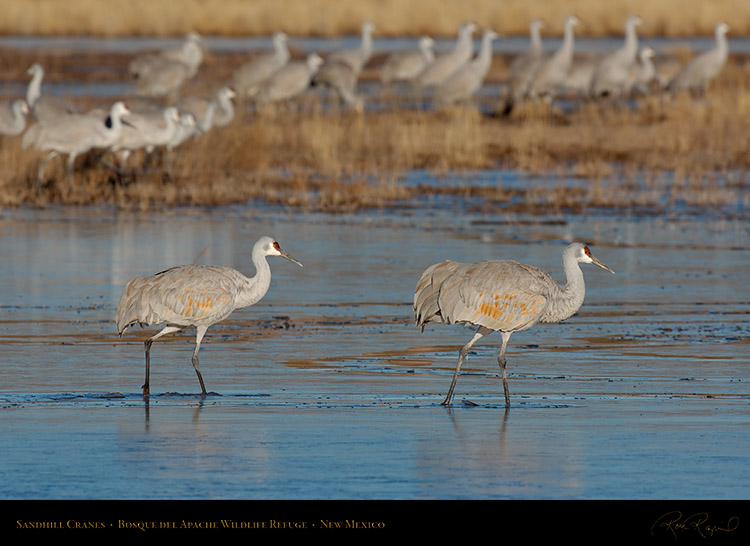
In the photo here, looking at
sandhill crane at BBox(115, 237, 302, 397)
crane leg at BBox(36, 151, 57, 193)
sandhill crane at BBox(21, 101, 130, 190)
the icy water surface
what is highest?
sandhill crane at BBox(21, 101, 130, 190)

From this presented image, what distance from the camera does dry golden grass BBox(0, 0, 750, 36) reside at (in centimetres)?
5628

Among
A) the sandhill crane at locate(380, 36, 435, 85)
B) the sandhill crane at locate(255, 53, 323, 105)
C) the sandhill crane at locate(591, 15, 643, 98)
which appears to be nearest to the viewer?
the sandhill crane at locate(255, 53, 323, 105)

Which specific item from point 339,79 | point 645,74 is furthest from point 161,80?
point 645,74

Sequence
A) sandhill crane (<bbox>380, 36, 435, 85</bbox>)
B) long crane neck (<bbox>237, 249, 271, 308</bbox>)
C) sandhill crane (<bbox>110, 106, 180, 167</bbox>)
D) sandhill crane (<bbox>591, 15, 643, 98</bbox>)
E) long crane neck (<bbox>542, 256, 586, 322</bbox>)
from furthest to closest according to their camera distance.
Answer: sandhill crane (<bbox>380, 36, 435, 85</bbox>) < sandhill crane (<bbox>591, 15, 643, 98</bbox>) < sandhill crane (<bbox>110, 106, 180, 167</bbox>) < long crane neck (<bbox>237, 249, 271, 308</bbox>) < long crane neck (<bbox>542, 256, 586, 322</bbox>)

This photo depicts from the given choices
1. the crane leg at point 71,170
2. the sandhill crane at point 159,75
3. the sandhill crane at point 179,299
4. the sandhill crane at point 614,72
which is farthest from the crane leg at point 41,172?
the sandhill crane at point 614,72

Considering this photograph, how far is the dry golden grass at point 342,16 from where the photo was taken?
56281 millimetres

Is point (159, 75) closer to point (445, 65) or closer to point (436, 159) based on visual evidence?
point (445, 65)

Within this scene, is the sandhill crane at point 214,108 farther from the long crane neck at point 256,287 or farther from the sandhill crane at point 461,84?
the long crane neck at point 256,287

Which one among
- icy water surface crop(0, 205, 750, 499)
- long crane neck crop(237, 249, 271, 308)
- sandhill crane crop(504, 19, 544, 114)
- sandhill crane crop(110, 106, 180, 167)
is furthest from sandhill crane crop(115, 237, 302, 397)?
sandhill crane crop(504, 19, 544, 114)

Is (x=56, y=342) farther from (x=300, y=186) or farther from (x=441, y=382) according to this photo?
(x=300, y=186)

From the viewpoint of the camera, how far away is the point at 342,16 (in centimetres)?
5947
